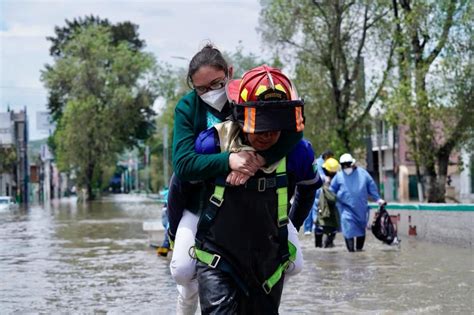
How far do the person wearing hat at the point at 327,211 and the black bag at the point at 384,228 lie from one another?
2.07 ft

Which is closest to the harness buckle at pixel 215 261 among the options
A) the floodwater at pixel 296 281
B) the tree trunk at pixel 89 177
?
the floodwater at pixel 296 281

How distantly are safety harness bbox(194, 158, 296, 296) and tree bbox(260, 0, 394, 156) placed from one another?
26086 mm

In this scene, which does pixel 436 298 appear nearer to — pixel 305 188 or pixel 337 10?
pixel 305 188

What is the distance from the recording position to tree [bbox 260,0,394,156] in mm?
30641

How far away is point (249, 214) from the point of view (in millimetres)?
3809

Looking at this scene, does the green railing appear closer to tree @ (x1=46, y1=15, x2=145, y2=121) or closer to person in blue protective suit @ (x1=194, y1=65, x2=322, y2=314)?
person in blue protective suit @ (x1=194, y1=65, x2=322, y2=314)

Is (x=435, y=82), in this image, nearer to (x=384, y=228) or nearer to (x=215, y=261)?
(x=384, y=228)

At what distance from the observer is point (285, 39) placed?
104 ft

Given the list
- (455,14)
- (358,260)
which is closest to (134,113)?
(455,14)

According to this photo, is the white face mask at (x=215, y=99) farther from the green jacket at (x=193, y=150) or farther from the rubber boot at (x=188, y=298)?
the rubber boot at (x=188, y=298)

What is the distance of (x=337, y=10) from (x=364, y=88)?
10.2ft

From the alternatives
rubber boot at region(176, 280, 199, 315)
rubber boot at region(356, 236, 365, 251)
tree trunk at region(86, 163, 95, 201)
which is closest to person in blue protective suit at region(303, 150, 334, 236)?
rubber boot at region(356, 236, 365, 251)

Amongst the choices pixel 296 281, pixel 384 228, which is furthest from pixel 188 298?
pixel 384 228

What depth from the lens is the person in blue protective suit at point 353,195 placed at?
43.2ft
